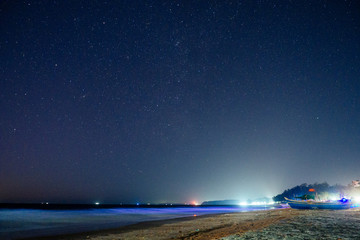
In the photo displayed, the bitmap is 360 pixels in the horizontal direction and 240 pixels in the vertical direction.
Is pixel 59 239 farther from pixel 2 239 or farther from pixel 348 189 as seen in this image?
pixel 348 189

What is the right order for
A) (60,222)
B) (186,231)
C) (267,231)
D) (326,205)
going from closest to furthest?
(267,231) → (186,231) → (326,205) → (60,222)

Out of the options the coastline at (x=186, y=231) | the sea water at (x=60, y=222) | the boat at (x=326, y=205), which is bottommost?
the sea water at (x=60, y=222)

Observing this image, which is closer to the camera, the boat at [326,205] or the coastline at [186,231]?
the coastline at [186,231]

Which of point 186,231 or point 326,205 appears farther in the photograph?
point 326,205

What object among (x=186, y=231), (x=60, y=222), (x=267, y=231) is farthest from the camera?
(x=60, y=222)

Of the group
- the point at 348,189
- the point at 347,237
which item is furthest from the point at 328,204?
the point at 348,189

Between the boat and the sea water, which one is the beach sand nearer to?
the sea water

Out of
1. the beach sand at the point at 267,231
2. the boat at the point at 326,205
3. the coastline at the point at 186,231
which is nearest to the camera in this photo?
the beach sand at the point at 267,231

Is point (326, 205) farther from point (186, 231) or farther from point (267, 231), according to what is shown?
point (267, 231)

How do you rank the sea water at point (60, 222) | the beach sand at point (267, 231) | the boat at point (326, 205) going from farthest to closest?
the boat at point (326, 205) < the sea water at point (60, 222) < the beach sand at point (267, 231)

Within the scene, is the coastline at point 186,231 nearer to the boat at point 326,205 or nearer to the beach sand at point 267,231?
the beach sand at point 267,231

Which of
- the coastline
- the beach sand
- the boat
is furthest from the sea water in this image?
the boat

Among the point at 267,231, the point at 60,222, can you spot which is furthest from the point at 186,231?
the point at 60,222

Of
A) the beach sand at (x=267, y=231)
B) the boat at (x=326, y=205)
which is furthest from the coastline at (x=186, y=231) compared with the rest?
the boat at (x=326, y=205)
